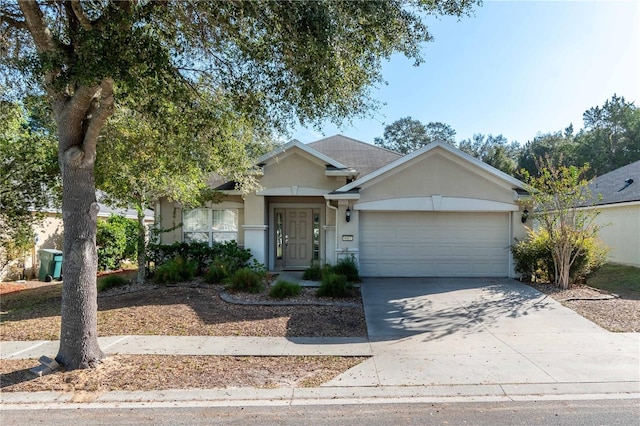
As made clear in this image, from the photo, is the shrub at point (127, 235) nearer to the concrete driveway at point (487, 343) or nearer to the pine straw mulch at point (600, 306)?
the concrete driveway at point (487, 343)

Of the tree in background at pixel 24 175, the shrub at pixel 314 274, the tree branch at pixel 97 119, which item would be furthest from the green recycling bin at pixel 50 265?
the tree branch at pixel 97 119

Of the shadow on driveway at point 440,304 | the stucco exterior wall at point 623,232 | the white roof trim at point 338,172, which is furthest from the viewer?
the stucco exterior wall at point 623,232

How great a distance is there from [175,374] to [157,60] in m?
4.45

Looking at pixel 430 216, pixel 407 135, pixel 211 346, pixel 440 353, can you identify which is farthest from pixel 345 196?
pixel 407 135

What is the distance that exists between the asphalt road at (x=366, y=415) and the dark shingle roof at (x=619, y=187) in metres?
12.6

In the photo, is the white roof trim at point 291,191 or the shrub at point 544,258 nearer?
the shrub at point 544,258

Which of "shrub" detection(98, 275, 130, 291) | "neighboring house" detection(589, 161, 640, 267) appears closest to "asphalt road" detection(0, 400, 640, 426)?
"shrub" detection(98, 275, 130, 291)

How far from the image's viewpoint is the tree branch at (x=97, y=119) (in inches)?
219

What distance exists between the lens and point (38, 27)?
214 inches

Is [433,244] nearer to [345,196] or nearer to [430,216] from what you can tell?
[430,216]

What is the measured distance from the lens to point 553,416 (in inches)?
164

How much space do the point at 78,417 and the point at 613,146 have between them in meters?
46.3

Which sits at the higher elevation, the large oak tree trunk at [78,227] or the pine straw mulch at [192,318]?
the large oak tree trunk at [78,227]

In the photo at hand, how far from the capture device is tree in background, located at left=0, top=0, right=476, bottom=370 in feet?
17.3
